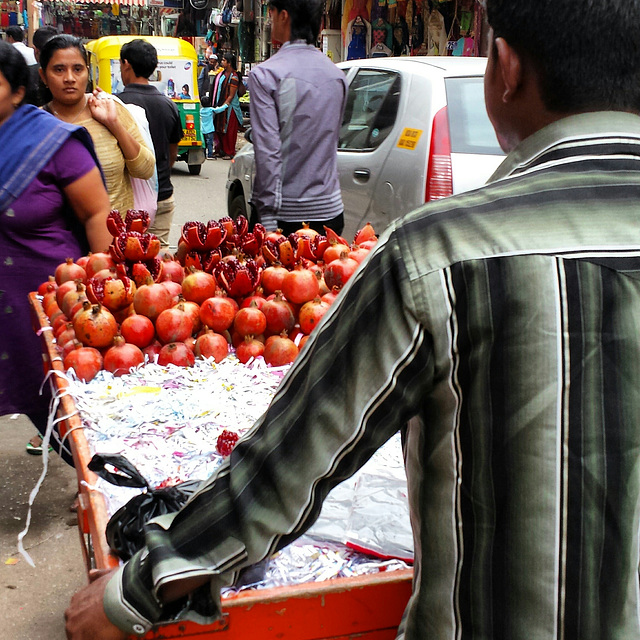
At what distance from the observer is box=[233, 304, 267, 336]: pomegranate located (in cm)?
244

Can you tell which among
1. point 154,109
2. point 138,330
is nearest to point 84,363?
point 138,330

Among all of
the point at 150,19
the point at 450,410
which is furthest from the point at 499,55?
the point at 150,19

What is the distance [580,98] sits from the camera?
0.86 meters

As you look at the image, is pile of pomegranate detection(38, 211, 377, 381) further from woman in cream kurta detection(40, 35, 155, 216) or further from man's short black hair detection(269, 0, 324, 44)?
man's short black hair detection(269, 0, 324, 44)

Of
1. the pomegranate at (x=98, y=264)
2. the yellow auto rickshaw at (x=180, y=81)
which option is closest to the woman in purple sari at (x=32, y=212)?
the pomegranate at (x=98, y=264)

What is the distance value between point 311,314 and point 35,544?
5.30 ft

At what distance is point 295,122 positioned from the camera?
3963 millimetres

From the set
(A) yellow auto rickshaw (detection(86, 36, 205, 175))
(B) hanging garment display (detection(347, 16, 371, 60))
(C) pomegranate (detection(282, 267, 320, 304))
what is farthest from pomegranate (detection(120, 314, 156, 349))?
(B) hanging garment display (detection(347, 16, 371, 60))

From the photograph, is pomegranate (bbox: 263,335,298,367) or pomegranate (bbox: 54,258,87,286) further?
pomegranate (bbox: 54,258,87,286)

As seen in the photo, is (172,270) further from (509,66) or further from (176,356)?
(509,66)

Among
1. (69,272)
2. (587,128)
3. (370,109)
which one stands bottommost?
(69,272)

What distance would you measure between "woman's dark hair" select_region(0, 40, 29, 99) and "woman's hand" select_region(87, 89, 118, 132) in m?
0.80

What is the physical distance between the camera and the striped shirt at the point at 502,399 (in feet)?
2.64

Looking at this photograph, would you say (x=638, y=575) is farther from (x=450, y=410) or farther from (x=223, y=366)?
(x=223, y=366)
